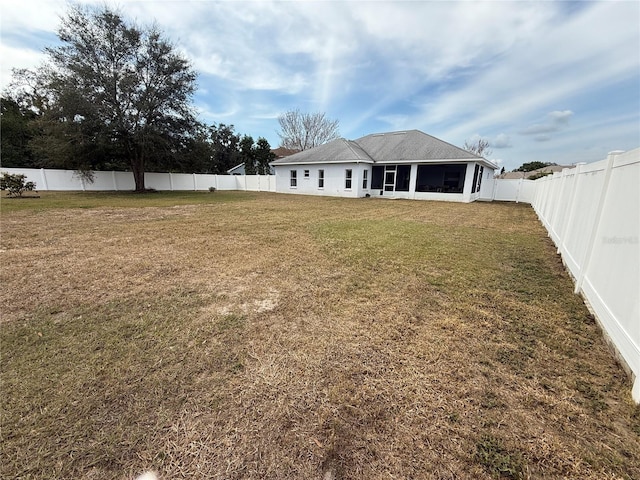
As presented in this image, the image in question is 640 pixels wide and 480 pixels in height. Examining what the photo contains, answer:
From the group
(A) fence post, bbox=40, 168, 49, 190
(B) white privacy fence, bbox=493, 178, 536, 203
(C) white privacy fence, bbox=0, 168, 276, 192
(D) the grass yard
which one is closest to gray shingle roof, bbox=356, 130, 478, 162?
(B) white privacy fence, bbox=493, 178, 536, 203

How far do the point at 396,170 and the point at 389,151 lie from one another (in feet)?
5.12

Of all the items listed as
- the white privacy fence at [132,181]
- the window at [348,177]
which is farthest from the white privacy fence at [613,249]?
the white privacy fence at [132,181]

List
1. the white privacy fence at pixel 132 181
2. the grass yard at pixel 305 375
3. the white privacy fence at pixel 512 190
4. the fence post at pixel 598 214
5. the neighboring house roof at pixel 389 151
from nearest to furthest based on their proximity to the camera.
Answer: the grass yard at pixel 305 375 → the fence post at pixel 598 214 → the neighboring house roof at pixel 389 151 → the white privacy fence at pixel 512 190 → the white privacy fence at pixel 132 181

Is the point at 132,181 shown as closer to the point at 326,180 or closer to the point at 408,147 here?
the point at 326,180

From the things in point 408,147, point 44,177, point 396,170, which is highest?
point 408,147

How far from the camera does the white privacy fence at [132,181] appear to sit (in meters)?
17.9

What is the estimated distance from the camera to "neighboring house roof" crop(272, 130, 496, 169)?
15375 mm

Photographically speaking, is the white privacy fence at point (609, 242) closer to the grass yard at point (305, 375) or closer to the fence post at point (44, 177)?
the grass yard at point (305, 375)

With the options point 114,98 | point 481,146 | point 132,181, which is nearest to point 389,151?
point 114,98

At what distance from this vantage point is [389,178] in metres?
A: 17.6

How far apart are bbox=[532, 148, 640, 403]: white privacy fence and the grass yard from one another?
228mm

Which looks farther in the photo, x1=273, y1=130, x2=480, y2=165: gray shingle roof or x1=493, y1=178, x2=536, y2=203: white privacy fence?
x1=493, y1=178, x2=536, y2=203: white privacy fence

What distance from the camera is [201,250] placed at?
4.99m

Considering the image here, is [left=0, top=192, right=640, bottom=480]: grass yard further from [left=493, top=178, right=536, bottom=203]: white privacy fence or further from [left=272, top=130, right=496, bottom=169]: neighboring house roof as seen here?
[left=493, top=178, right=536, bottom=203]: white privacy fence
